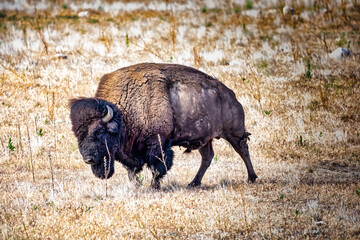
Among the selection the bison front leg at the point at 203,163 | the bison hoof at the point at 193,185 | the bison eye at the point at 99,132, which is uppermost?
the bison eye at the point at 99,132

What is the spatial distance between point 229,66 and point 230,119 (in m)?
6.41

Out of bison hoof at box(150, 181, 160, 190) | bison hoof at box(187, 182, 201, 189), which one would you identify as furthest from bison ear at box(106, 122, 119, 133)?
bison hoof at box(187, 182, 201, 189)

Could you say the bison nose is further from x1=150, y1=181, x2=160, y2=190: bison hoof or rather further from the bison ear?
x1=150, y1=181, x2=160, y2=190: bison hoof

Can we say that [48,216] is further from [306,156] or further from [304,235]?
[306,156]

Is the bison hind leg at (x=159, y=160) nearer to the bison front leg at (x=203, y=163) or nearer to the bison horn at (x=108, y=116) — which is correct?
the bison front leg at (x=203, y=163)

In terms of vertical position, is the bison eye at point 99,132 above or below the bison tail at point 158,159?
above

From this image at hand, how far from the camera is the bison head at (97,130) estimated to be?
6.89 metres

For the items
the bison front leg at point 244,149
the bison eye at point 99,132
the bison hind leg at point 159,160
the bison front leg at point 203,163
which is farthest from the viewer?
the bison front leg at point 244,149

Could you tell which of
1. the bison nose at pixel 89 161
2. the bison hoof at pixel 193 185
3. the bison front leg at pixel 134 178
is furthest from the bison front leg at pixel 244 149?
the bison nose at pixel 89 161

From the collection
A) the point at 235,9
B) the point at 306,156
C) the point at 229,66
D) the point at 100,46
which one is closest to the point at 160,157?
the point at 306,156

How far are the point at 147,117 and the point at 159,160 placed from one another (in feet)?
2.18

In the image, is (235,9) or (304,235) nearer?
(304,235)

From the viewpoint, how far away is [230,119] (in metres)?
8.33

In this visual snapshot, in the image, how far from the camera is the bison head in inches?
271
